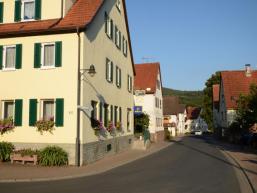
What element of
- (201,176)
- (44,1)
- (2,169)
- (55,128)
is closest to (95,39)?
(44,1)

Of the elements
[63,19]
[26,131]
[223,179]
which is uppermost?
[63,19]

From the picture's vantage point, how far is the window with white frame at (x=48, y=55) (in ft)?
61.1

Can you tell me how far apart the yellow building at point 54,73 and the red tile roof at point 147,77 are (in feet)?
81.1

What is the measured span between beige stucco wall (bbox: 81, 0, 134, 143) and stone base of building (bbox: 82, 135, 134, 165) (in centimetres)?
41

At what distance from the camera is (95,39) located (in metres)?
20.3

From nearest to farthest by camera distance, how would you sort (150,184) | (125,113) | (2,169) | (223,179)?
(150,184)
(223,179)
(2,169)
(125,113)

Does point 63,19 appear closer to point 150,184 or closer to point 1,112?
point 1,112

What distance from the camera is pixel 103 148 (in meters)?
21.4

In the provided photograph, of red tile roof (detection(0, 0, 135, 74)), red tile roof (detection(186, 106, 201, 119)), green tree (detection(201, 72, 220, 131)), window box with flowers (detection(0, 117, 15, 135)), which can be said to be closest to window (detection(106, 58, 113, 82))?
red tile roof (detection(0, 0, 135, 74))

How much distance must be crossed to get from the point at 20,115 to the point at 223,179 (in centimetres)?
1053

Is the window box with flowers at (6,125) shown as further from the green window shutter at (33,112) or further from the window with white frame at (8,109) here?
the green window shutter at (33,112)

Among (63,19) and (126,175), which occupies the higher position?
(63,19)

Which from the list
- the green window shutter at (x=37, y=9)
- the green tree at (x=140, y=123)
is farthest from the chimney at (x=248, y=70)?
the green window shutter at (x=37, y=9)

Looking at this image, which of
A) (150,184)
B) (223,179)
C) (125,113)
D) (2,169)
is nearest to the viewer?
(150,184)
